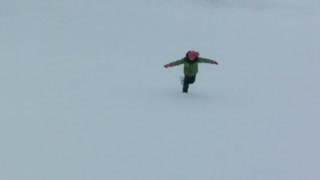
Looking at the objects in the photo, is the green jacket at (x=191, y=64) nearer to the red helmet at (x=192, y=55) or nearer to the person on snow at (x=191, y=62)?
the person on snow at (x=191, y=62)

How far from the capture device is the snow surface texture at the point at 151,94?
27.9ft

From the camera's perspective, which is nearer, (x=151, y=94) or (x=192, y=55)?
(x=192, y=55)

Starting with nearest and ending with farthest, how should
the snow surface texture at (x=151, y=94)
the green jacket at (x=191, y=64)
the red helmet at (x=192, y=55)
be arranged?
the snow surface texture at (x=151, y=94), the red helmet at (x=192, y=55), the green jacket at (x=191, y=64)

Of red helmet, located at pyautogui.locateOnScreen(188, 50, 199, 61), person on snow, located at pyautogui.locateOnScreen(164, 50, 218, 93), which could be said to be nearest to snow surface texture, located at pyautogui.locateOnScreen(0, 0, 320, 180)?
person on snow, located at pyautogui.locateOnScreen(164, 50, 218, 93)

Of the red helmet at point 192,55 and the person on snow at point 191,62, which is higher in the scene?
the red helmet at point 192,55

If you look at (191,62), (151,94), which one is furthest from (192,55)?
(151,94)

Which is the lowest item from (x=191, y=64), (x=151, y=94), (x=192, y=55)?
(x=151, y=94)

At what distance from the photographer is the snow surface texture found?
8492 mm

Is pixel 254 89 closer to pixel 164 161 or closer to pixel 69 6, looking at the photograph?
pixel 164 161

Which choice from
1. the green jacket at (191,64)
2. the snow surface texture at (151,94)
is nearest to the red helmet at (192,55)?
the green jacket at (191,64)

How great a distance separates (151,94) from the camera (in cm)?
1419

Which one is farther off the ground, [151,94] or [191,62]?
[191,62]

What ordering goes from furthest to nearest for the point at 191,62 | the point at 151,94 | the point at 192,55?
the point at 151,94 → the point at 191,62 → the point at 192,55

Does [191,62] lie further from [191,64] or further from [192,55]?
[192,55]
